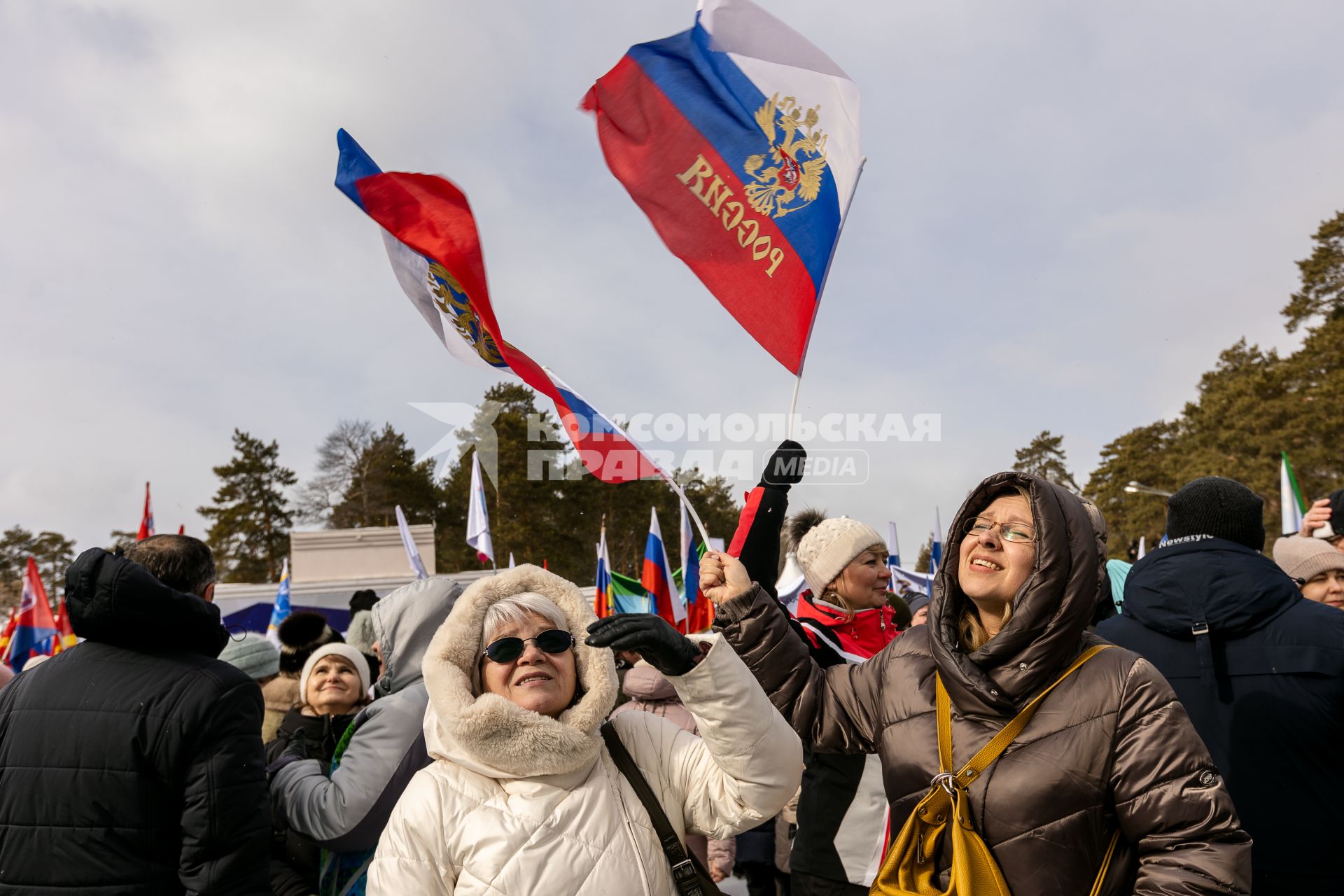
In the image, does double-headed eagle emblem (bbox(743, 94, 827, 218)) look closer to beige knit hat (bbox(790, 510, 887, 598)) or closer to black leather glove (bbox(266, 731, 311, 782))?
beige knit hat (bbox(790, 510, 887, 598))

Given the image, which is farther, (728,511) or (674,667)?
(728,511)

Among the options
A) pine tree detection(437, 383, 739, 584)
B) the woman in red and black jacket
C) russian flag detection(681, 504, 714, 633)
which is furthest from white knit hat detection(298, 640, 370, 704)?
pine tree detection(437, 383, 739, 584)

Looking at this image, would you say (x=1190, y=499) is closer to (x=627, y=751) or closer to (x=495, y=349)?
(x=627, y=751)

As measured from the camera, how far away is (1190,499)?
326 centimetres

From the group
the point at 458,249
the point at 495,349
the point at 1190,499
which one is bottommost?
the point at 1190,499

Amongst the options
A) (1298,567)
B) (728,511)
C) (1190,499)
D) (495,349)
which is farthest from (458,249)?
(728,511)

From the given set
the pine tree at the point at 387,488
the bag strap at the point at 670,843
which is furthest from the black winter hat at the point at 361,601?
the pine tree at the point at 387,488

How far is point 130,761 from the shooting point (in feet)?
8.78

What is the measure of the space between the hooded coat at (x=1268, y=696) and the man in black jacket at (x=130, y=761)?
106 inches

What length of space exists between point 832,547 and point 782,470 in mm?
887

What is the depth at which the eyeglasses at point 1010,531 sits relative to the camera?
2393mm

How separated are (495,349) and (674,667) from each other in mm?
2540

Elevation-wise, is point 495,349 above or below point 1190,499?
above

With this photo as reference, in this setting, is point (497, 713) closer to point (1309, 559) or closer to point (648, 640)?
point (648, 640)
